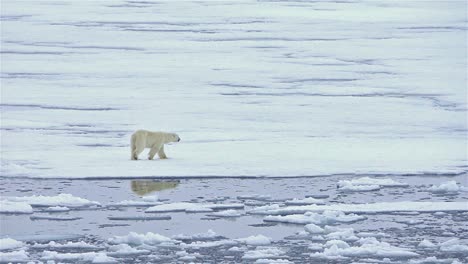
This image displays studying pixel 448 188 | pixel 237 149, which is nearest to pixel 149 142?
pixel 237 149

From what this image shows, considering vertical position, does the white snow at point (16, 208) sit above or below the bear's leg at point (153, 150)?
below

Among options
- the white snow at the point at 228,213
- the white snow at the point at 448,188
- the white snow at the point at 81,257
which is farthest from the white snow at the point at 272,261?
the white snow at the point at 448,188

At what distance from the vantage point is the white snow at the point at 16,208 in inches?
289

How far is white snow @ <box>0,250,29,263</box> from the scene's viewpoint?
6.25 m

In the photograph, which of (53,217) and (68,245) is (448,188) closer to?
(53,217)

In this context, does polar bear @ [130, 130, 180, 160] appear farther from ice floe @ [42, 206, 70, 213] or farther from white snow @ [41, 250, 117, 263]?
white snow @ [41, 250, 117, 263]

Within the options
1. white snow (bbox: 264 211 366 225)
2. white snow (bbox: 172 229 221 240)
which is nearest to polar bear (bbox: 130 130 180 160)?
white snow (bbox: 264 211 366 225)

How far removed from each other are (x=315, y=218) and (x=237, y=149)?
95.1 inches

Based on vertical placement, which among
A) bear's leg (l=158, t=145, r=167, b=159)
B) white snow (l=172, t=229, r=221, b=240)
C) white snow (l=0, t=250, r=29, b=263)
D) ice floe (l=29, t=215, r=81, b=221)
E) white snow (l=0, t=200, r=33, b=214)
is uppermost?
bear's leg (l=158, t=145, r=167, b=159)

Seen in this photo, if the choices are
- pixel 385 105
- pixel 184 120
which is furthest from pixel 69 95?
pixel 385 105

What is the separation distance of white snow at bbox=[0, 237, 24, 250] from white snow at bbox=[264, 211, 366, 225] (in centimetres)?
153

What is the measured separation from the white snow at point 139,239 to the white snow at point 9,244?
503 mm

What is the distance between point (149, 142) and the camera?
9.16 m

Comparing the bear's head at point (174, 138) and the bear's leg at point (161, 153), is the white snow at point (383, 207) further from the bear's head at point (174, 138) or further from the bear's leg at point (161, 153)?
the bear's head at point (174, 138)
